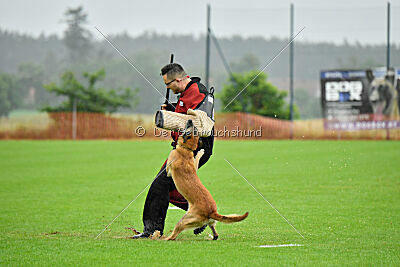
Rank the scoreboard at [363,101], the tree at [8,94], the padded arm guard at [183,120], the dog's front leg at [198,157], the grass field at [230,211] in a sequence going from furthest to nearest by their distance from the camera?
the tree at [8,94], the scoreboard at [363,101], the dog's front leg at [198,157], the padded arm guard at [183,120], the grass field at [230,211]

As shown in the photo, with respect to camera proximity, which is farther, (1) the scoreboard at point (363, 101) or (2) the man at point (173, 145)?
(1) the scoreboard at point (363, 101)

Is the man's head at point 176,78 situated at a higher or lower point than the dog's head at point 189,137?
higher

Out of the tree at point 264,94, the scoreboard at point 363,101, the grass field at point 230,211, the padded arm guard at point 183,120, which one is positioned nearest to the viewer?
the grass field at point 230,211

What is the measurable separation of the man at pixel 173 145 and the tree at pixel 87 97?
3678 centimetres

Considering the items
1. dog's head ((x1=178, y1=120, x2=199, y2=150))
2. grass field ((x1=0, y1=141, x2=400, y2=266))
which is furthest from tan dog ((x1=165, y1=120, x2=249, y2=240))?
grass field ((x1=0, y1=141, x2=400, y2=266))

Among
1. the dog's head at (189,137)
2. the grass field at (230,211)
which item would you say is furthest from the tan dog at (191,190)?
the grass field at (230,211)

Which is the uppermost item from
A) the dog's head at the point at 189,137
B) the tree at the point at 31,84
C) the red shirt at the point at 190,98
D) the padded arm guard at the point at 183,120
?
the tree at the point at 31,84

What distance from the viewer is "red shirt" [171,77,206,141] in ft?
24.9

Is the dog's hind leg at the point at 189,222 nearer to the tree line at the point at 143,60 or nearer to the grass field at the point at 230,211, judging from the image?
the grass field at the point at 230,211

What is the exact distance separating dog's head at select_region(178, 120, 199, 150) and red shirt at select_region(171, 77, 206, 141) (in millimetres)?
300

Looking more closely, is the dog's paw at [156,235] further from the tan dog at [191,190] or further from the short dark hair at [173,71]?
the short dark hair at [173,71]

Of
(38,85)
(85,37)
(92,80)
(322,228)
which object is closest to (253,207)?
(322,228)

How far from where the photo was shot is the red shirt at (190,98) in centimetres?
758

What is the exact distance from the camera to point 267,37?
42.1 meters
